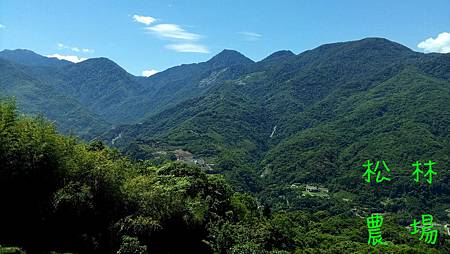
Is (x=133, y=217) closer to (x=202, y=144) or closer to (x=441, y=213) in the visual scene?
(x=441, y=213)

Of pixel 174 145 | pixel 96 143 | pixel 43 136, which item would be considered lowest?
pixel 174 145

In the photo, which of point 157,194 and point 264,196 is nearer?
point 157,194

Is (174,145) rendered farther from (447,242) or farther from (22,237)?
(22,237)

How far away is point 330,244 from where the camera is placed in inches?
2030

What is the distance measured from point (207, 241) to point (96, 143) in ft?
48.1

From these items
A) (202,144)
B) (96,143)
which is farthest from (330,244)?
(202,144)

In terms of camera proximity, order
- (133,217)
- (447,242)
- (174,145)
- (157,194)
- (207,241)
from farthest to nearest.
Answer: (174,145) → (447,242) → (207,241) → (157,194) → (133,217)

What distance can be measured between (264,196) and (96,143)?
112057 millimetres

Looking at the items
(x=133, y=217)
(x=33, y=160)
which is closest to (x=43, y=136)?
(x=33, y=160)

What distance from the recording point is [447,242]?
230ft

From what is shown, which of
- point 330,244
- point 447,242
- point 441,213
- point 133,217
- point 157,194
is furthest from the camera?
point 441,213

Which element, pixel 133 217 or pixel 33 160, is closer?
pixel 33 160

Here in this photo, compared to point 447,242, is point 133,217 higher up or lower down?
higher up

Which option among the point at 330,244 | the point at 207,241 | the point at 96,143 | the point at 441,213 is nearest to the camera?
the point at 207,241
